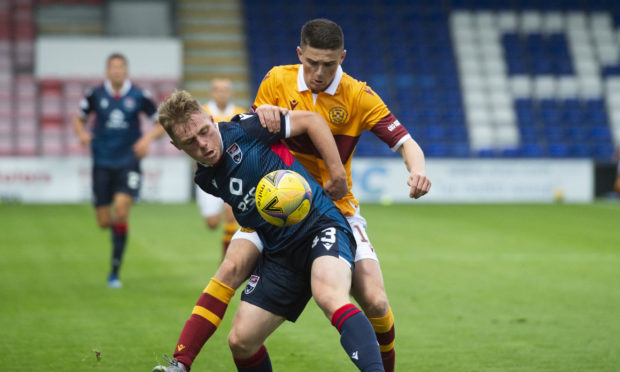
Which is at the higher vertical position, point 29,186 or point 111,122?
point 111,122

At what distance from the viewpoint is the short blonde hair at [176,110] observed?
4.00 metres

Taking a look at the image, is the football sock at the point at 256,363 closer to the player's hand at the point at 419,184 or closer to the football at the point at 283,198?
the football at the point at 283,198

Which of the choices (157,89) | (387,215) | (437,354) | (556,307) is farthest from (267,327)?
(157,89)

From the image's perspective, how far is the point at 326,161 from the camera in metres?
4.34

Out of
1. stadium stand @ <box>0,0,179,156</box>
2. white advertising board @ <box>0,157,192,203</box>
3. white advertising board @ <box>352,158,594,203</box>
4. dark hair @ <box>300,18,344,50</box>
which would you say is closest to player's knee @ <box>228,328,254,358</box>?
dark hair @ <box>300,18,344,50</box>

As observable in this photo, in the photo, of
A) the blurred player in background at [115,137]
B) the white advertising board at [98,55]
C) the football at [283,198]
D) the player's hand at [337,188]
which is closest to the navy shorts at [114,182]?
the blurred player in background at [115,137]

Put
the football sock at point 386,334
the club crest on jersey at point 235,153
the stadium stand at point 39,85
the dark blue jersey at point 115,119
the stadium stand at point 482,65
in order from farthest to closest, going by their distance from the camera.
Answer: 1. the stadium stand at point 482,65
2. the stadium stand at point 39,85
3. the dark blue jersey at point 115,119
4. the football sock at point 386,334
5. the club crest on jersey at point 235,153

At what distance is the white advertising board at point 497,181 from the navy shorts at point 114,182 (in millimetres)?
11230

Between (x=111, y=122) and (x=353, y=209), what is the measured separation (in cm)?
Result: 503

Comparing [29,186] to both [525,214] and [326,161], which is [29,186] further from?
[326,161]

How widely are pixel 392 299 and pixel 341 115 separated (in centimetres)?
357

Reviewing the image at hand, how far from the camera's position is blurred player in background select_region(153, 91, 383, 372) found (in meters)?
4.05

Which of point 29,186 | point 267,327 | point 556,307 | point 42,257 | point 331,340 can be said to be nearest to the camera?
point 267,327

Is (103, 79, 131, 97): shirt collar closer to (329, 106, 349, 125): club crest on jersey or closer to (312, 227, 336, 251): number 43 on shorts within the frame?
(329, 106, 349, 125): club crest on jersey
